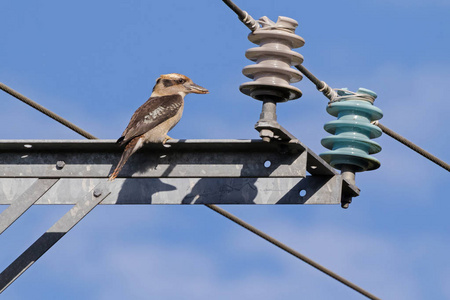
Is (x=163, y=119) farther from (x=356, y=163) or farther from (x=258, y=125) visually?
(x=258, y=125)

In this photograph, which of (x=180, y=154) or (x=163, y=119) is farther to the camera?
(x=163, y=119)

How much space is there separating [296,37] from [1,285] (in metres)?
2.51

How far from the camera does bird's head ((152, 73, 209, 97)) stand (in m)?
9.56

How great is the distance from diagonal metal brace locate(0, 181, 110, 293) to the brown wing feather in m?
0.40

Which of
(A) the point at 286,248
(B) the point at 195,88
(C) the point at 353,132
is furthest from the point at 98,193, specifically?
(B) the point at 195,88

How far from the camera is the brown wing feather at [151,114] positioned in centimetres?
754

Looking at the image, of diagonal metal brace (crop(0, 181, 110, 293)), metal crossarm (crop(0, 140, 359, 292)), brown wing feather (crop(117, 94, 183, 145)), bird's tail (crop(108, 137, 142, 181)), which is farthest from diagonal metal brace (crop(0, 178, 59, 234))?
brown wing feather (crop(117, 94, 183, 145))

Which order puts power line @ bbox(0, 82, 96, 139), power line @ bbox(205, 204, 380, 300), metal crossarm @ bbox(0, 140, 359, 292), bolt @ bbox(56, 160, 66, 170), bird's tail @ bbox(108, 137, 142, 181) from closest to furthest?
metal crossarm @ bbox(0, 140, 359, 292), bird's tail @ bbox(108, 137, 142, 181), bolt @ bbox(56, 160, 66, 170), power line @ bbox(205, 204, 380, 300), power line @ bbox(0, 82, 96, 139)

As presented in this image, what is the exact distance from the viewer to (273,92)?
679 cm

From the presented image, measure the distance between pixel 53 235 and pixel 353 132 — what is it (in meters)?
2.66

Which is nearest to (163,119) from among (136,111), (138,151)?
(136,111)

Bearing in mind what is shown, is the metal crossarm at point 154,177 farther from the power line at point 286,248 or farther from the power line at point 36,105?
the power line at point 286,248

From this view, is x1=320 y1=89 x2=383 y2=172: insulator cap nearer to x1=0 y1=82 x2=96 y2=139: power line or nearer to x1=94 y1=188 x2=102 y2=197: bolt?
x1=94 y1=188 x2=102 y2=197: bolt

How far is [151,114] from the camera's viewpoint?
843 cm
